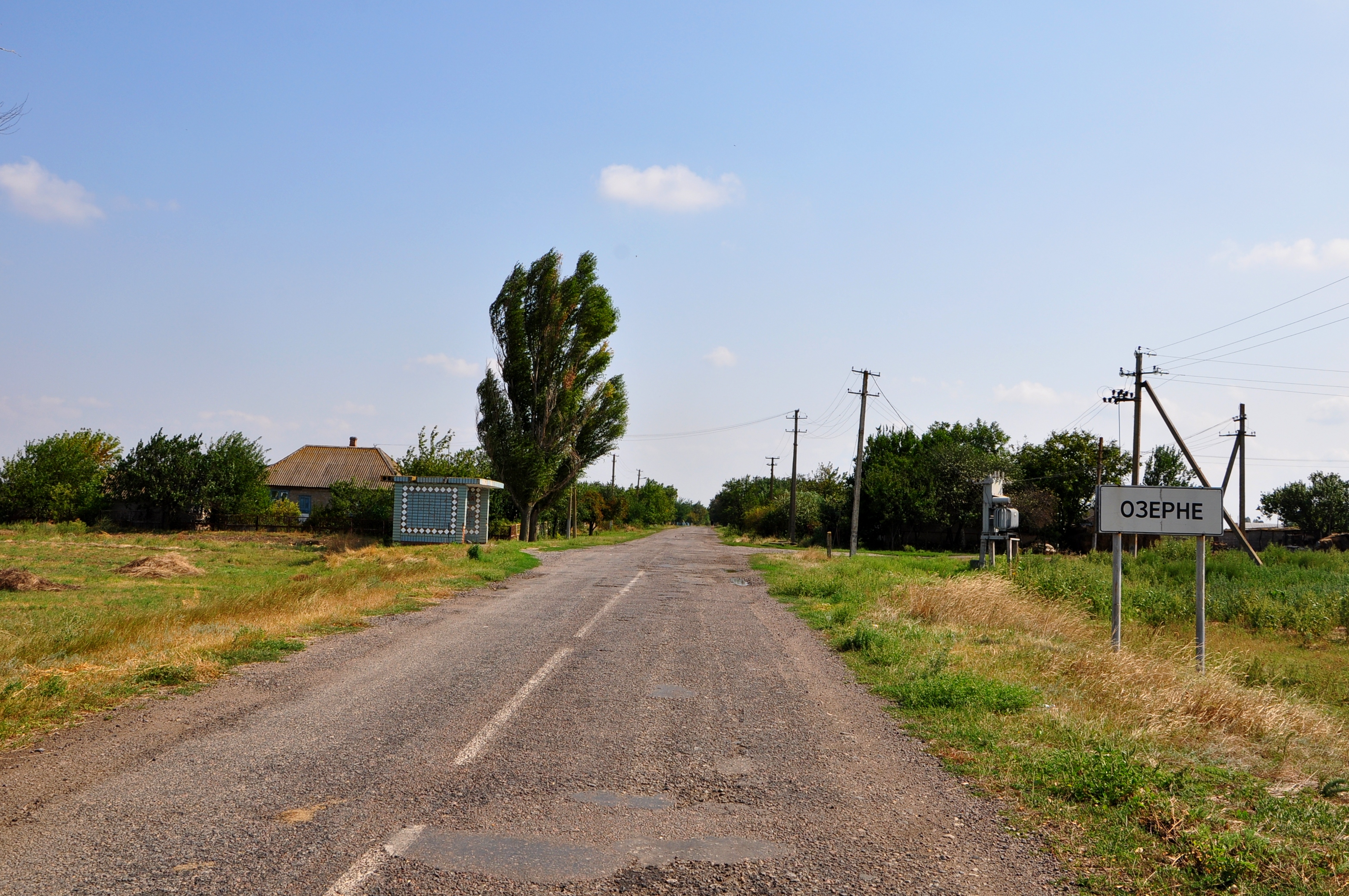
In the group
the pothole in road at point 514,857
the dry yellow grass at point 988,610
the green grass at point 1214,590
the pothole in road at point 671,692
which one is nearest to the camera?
the pothole in road at point 514,857

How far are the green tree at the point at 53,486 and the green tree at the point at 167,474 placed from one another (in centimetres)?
233

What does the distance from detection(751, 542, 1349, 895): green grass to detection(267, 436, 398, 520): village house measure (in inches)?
2125

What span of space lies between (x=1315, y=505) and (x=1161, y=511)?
9355cm

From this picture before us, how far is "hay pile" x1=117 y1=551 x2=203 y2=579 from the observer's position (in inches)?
843

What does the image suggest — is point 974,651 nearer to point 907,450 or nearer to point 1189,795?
point 1189,795

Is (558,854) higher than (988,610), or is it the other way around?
(988,610)

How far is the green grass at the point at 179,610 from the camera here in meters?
7.81

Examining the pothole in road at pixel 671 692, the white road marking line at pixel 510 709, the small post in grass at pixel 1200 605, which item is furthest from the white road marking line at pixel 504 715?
the small post in grass at pixel 1200 605

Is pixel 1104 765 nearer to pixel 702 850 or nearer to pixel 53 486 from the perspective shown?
pixel 702 850

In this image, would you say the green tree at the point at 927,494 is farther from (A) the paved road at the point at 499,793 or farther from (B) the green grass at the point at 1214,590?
(A) the paved road at the point at 499,793

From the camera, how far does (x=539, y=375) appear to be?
139ft

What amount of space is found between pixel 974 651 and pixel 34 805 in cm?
1010

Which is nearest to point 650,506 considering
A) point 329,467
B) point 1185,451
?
point 329,467

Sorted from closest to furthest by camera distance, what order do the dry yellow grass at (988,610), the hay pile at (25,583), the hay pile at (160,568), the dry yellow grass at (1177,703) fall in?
the dry yellow grass at (1177,703) → the dry yellow grass at (988,610) → the hay pile at (25,583) → the hay pile at (160,568)
